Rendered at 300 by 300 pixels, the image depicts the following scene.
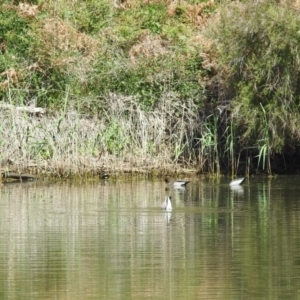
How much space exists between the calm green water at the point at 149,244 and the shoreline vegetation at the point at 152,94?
302 centimetres

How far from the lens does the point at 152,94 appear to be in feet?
101

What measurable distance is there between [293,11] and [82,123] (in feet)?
19.2

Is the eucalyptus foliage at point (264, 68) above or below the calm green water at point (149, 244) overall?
above

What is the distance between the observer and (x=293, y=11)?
28328 millimetres

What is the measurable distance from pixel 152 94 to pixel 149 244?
566 inches

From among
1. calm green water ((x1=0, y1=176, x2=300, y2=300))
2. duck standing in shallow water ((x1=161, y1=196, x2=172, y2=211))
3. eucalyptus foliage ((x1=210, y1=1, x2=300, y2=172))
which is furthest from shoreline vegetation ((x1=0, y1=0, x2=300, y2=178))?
duck standing in shallow water ((x1=161, y1=196, x2=172, y2=211))

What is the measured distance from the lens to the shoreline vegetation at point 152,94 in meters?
28.4

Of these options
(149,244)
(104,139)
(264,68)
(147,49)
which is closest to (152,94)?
(147,49)

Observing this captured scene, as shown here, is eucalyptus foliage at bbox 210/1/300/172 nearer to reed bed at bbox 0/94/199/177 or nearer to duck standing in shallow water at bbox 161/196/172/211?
reed bed at bbox 0/94/199/177

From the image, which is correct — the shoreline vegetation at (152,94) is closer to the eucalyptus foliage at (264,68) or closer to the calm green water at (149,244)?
the eucalyptus foliage at (264,68)

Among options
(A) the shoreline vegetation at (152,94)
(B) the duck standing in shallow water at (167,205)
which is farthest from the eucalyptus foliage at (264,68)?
(B) the duck standing in shallow water at (167,205)

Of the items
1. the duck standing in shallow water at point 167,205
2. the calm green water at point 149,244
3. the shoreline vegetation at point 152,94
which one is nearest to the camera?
the calm green water at point 149,244

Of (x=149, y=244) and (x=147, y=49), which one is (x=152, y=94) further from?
(x=149, y=244)

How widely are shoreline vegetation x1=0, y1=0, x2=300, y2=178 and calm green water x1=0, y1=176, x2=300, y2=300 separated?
119 inches
